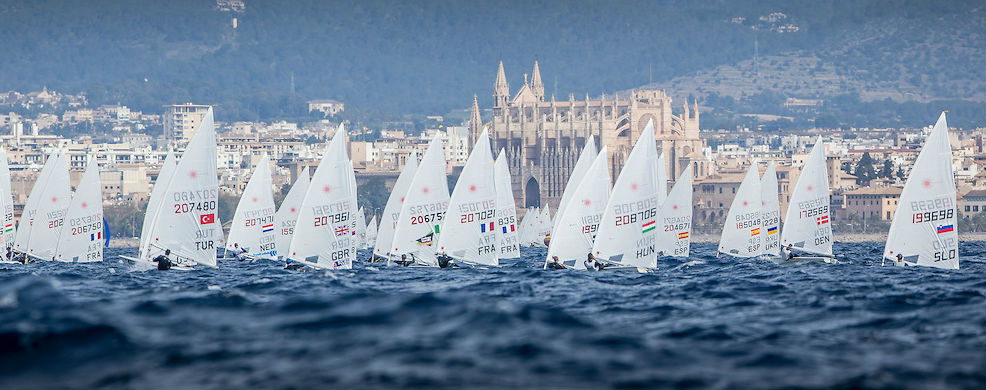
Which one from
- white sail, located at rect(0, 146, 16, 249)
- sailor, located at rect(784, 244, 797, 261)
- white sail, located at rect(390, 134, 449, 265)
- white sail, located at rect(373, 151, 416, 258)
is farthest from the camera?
white sail, located at rect(373, 151, 416, 258)

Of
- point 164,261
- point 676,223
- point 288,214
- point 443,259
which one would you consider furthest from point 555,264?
point 288,214

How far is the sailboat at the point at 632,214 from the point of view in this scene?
3872 cm

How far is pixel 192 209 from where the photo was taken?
38.2 meters

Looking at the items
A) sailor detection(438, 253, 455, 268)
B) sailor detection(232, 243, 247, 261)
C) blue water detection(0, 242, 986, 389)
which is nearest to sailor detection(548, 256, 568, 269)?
sailor detection(438, 253, 455, 268)

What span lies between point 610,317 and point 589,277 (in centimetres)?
886

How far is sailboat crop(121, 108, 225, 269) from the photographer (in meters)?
38.0

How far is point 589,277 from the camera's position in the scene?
124ft

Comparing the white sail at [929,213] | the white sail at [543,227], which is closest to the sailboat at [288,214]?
the white sail at [929,213]

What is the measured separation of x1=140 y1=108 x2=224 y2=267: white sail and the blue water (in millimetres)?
4150

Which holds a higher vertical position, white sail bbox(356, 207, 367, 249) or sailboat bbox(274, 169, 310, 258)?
sailboat bbox(274, 169, 310, 258)

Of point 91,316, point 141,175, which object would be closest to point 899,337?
point 91,316

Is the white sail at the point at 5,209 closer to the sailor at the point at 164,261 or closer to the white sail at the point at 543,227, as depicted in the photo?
the sailor at the point at 164,261

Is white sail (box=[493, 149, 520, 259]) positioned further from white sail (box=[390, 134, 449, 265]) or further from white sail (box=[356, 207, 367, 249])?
white sail (box=[356, 207, 367, 249])

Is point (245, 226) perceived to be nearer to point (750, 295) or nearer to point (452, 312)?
point (750, 295)
